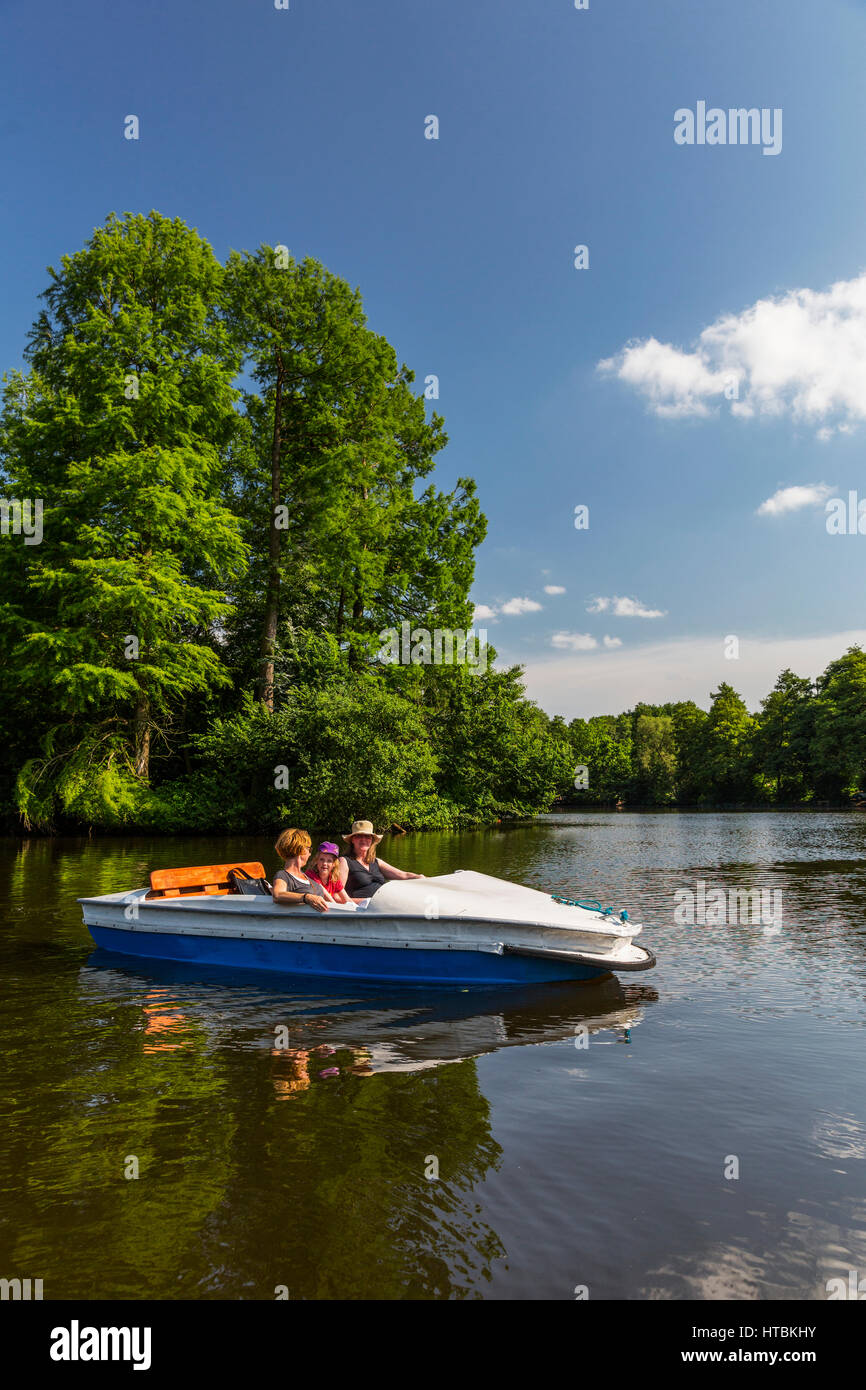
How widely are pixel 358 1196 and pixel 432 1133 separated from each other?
2.85 ft

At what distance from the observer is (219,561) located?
27172mm

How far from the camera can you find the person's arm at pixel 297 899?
8516 millimetres

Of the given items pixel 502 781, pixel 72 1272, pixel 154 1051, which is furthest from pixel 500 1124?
pixel 502 781

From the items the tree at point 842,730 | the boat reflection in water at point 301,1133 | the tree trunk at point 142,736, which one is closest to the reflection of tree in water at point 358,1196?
the boat reflection in water at point 301,1133

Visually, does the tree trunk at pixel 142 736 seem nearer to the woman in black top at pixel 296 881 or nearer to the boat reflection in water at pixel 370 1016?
the boat reflection in water at pixel 370 1016

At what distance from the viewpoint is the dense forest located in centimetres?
2514

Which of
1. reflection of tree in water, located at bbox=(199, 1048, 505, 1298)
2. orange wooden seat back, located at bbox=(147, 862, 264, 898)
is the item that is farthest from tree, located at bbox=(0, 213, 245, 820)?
reflection of tree in water, located at bbox=(199, 1048, 505, 1298)

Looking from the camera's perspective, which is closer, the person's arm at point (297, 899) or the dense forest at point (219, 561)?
the person's arm at point (297, 899)

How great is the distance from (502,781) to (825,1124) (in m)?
35.4

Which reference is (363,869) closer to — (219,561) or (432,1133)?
(432,1133)

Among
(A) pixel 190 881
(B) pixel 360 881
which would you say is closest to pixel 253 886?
(A) pixel 190 881

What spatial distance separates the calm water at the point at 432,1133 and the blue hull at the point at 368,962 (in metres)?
0.20

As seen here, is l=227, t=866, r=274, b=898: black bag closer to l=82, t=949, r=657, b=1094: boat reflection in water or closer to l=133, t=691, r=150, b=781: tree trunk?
l=82, t=949, r=657, b=1094: boat reflection in water
